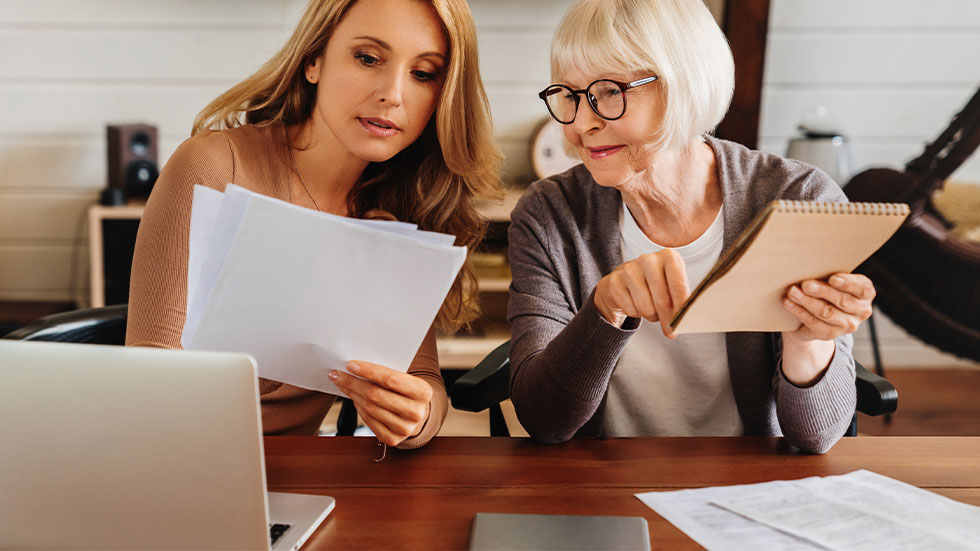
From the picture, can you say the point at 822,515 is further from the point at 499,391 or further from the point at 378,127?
the point at 378,127

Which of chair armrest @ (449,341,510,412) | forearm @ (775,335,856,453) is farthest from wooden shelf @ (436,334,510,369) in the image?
forearm @ (775,335,856,453)

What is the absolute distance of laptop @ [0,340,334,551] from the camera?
0.66 m

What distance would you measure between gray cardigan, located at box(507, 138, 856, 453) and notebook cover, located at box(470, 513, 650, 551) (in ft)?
0.83

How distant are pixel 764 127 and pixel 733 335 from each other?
2.18 metres

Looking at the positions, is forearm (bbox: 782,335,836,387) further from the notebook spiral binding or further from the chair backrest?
the chair backrest

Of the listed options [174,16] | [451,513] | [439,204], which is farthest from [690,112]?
[174,16]

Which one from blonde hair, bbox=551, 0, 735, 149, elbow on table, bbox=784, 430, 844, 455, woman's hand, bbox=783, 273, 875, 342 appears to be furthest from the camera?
blonde hair, bbox=551, 0, 735, 149

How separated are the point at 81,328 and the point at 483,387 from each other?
652mm

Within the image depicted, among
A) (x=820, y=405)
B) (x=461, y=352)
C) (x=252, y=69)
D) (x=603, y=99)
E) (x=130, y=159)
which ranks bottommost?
(x=461, y=352)

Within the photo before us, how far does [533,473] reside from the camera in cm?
98

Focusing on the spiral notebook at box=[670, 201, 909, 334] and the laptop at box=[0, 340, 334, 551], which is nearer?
the laptop at box=[0, 340, 334, 551]

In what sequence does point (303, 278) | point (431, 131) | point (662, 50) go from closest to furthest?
point (303, 278) → point (662, 50) → point (431, 131)

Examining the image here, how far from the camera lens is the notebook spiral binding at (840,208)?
2.60 ft

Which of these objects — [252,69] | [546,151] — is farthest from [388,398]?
[252,69]
